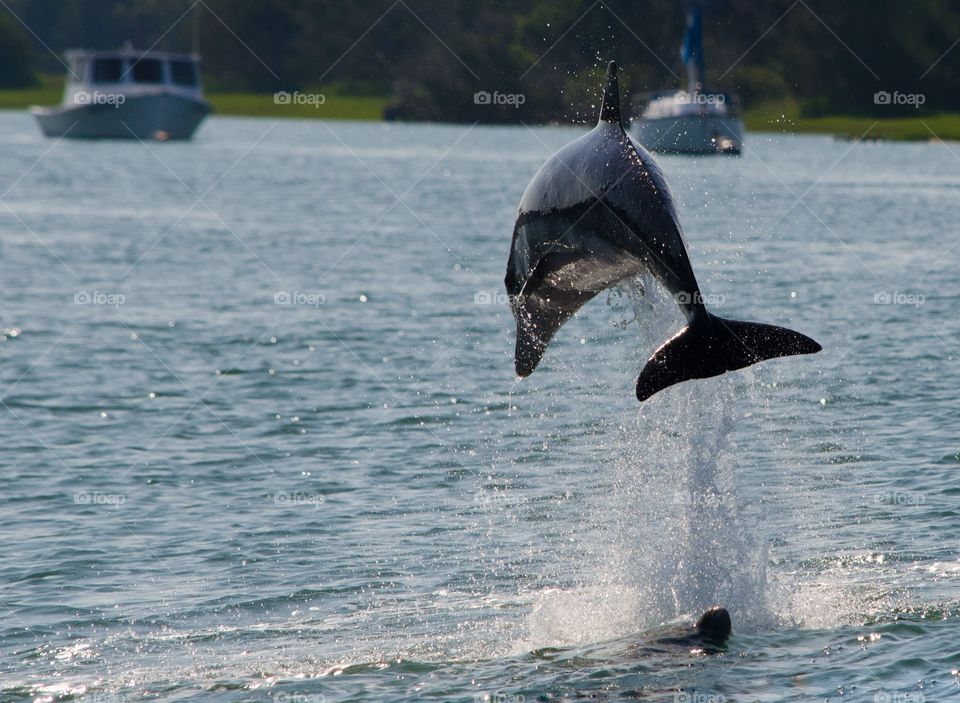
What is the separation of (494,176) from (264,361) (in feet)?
158

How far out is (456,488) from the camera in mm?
19812

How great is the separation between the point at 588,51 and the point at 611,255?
56898 mm

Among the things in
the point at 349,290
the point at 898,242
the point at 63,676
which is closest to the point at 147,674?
the point at 63,676

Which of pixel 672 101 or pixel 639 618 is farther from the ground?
pixel 672 101

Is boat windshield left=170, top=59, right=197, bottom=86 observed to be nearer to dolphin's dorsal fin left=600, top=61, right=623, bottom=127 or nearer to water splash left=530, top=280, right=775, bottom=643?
water splash left=530, top=280, right=775, bottom=643

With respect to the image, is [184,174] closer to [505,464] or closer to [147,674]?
[505,464]

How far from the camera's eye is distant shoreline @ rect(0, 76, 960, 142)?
9800 cm

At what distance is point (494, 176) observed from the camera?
75750 mm

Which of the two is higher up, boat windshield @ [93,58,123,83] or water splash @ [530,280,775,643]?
boat windshield @ [93,58,123,83]

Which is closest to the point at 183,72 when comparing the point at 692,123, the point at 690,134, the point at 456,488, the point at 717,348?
the point at 692,123

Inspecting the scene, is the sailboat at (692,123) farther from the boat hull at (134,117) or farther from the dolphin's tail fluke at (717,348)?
the dolphin's tail fluke at (717,348)

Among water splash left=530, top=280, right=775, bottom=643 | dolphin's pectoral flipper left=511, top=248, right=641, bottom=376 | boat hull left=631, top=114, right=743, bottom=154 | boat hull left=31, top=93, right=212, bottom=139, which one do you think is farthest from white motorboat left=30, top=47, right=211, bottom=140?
dolphin's pectoral flipper left=511, top=248, right=641, bottom=376

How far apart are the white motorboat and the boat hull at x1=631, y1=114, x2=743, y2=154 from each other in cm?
4105

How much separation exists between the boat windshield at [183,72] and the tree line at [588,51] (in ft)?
26.8
